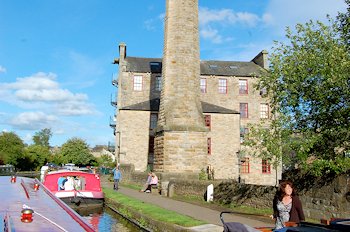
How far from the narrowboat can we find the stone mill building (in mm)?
5701

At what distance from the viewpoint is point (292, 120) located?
37.0 ft

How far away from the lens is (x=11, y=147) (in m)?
59.9

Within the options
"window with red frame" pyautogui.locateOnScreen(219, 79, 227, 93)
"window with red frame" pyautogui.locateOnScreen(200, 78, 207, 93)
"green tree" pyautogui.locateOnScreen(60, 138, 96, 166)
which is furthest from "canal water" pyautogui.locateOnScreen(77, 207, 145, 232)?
"green tree" pyautogui.locateOnScreen(60, 138, 96, 166)

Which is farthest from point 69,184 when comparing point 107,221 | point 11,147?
point 11,147

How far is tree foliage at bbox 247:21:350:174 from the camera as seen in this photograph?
396 inches

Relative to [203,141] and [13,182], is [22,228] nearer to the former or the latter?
[13,182]

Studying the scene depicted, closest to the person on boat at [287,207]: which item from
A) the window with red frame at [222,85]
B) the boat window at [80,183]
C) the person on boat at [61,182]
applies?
the person on boat at [61,182]

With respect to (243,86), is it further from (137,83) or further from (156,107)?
(137,83)

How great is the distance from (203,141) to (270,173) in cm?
1849

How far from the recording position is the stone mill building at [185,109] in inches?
807

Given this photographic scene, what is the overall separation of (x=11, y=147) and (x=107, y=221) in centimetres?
5395

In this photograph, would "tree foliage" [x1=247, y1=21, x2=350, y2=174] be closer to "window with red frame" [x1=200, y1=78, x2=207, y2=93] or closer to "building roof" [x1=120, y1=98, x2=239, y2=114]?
"building roof" [x1=120, y1=98, x2=239, y2=114]

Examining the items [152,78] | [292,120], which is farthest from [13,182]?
[152,78]

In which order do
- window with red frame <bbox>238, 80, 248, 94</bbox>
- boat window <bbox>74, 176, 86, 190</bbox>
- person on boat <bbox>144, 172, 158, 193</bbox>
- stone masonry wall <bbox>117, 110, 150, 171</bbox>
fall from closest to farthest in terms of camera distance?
boat window <bbox>74, 176, 86, 190</bbox> → person on boat <bbox>144, 172, 158, 193</bbox> → stone masonry wall <bbox>117, 110, 150, 171</bbox> → window with red frame <bbox>238, 80, 248, 94</bbox>
